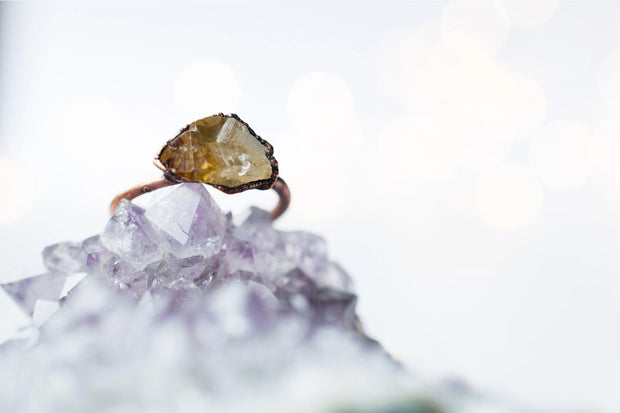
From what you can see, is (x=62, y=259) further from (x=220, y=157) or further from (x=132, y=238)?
(x=220, y=157)

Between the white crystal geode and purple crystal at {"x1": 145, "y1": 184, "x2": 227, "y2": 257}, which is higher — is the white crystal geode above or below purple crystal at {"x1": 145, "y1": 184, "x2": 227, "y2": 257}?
below

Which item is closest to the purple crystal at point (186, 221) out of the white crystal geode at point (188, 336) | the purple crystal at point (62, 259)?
the white crystal geode at point (188, 336)

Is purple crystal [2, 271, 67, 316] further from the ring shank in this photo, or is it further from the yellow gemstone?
the yellow gemstone

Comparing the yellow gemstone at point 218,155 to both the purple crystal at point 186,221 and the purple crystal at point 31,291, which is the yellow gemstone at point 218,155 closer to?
the purple crystal at point 186,221

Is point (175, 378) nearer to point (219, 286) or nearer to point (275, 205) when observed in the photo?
point (219, 286)

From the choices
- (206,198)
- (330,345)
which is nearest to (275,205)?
(206,198)

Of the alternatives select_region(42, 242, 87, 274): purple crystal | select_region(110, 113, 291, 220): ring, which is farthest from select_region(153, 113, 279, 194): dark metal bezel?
select_region(42, 242, 87, 274): purple crystal
